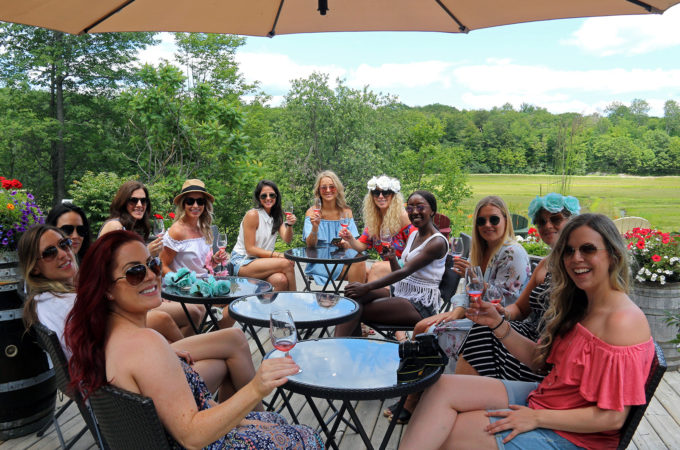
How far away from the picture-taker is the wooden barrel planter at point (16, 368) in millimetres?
2686

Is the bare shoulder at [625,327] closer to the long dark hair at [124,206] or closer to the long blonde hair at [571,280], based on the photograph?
the long blonde hair at [571,280]

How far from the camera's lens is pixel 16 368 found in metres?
2.70

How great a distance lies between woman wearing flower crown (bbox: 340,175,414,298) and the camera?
4.54 metres

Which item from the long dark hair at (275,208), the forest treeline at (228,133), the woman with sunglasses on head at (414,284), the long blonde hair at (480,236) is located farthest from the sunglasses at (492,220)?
the forest treeline at (228,133)

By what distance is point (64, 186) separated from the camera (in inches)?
503

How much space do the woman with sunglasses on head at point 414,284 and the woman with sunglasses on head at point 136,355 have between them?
1.71m

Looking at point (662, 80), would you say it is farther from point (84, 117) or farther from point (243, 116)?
point (84, 117)

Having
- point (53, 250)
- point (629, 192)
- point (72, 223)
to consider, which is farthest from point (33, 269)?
point (629, 192)

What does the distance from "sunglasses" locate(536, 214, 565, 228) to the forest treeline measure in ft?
17.1

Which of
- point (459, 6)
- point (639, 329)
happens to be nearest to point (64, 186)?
point (459, 6)

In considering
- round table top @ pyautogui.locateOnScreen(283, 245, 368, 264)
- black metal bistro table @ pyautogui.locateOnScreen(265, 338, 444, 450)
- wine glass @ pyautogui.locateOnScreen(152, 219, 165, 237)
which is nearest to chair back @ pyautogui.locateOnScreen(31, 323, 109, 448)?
black metal bistro table @ pyautogui.locateOnScreen(265, 338, 444, 450)

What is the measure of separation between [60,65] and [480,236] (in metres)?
13.0

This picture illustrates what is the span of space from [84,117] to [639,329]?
46.2 feet

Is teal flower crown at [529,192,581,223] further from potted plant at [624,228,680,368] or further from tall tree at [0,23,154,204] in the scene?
tall tree at [0,23,154,204]
